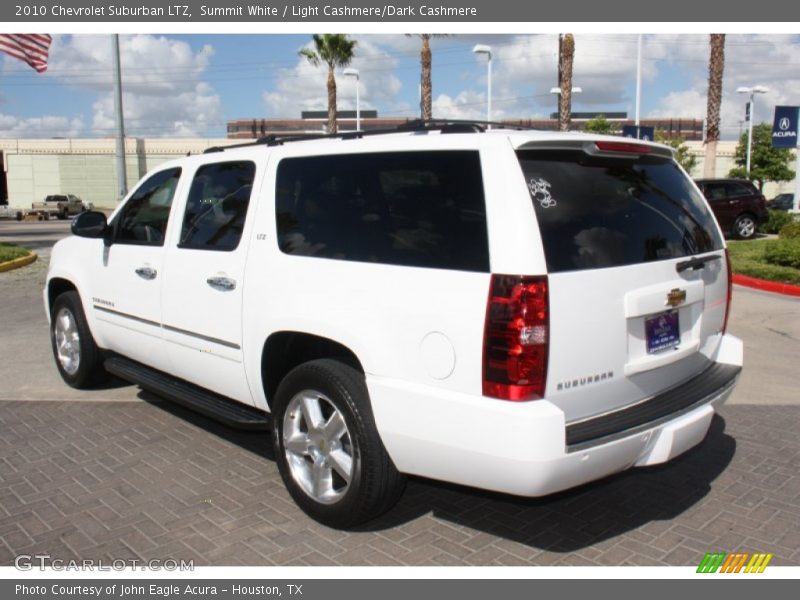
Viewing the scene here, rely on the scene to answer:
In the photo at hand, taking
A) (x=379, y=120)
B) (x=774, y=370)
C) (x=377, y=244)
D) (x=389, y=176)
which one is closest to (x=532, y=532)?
(x=377, y=244)

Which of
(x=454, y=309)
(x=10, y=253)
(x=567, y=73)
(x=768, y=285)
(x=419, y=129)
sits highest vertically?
(x=567, y=73)

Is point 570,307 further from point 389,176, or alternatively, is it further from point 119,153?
point 119,153

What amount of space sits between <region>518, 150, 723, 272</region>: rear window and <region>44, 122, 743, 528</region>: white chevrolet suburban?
0.01 metres

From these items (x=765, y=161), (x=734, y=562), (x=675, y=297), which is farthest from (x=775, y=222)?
(x=765, y=161)

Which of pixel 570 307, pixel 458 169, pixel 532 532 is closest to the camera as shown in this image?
pixel 570 307

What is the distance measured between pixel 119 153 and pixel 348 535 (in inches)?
600

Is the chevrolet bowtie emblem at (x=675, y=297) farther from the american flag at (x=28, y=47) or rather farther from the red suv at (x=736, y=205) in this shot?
the red suv at (x=736, y=205)

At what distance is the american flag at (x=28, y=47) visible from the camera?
14352mm

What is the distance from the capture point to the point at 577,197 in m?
3.26

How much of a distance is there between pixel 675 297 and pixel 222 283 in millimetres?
2498

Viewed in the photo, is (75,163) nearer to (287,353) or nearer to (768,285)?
(768,285)

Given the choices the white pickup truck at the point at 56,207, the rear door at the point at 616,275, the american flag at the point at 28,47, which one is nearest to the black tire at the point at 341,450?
the rear door at the point at 616,275

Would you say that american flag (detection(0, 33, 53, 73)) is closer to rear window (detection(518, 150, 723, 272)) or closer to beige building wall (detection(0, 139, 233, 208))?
rear window (detection(518, 150, 723, 272))

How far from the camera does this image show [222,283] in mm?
4250
